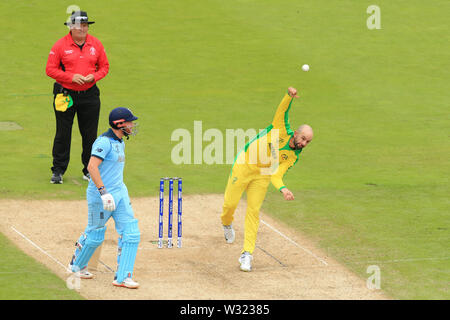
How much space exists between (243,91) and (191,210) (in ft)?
27.0

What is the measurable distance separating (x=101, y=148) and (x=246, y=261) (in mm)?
2602

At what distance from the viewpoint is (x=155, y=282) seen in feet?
34.9

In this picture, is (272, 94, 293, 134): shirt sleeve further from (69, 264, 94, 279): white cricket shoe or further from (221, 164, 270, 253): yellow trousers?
(69, 264, 94, 279): white cricket shoe

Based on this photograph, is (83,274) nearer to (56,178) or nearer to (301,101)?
(56,178)

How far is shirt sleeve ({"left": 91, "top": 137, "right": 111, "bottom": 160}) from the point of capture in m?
10.1

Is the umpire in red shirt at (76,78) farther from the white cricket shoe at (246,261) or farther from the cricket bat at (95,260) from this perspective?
the white cricket shoe at (246,261)

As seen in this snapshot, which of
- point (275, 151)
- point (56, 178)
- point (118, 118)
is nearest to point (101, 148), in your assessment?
point (118, 118)

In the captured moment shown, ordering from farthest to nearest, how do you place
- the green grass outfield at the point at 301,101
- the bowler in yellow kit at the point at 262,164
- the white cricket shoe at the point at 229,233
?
the green grass outfield at the point at 301,101, the white cricket shoe at the point at 229,233, the bowler in yellow kit at the point at 262,164

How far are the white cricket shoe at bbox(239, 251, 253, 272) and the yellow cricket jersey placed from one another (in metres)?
1.03

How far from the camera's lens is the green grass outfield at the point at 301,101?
13469 mm

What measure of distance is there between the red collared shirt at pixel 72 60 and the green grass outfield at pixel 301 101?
1921mm

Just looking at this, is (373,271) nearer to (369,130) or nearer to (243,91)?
(369,130)

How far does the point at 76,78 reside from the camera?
46.9 feet

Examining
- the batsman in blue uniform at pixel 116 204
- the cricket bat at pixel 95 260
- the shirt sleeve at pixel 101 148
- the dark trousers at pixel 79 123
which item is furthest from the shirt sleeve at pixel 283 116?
the dark trousers at pixel 79 123
